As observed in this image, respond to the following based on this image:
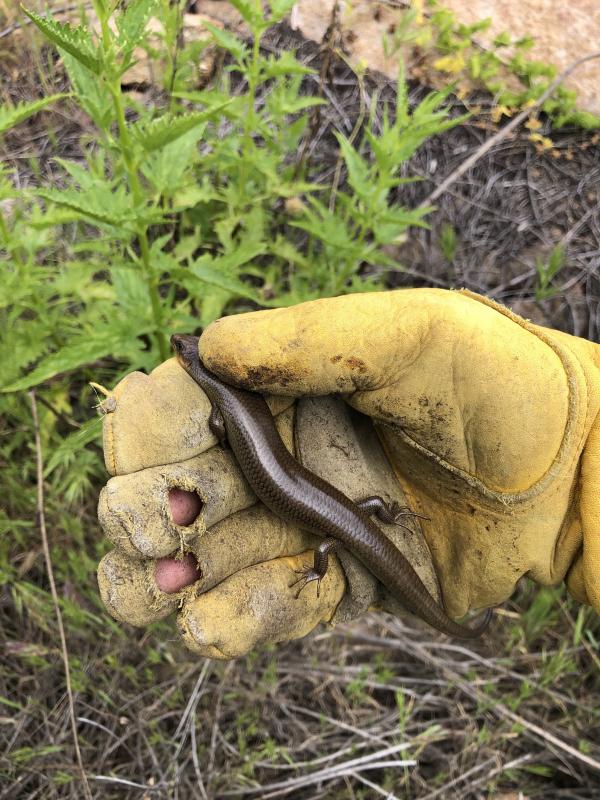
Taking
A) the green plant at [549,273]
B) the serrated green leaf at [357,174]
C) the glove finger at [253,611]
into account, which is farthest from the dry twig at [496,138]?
the glove finger at [253,611]

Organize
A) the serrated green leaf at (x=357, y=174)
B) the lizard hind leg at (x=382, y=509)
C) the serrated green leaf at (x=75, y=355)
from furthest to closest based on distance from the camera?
the serrated green leaf at (x=357, y=174)
the lizard hind leg at (x=382, y=509)
the serrated green leaf at (x=75, y=355)

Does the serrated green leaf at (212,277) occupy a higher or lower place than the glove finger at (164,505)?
higher

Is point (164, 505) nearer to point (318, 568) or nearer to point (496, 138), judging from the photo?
point (318, 568)

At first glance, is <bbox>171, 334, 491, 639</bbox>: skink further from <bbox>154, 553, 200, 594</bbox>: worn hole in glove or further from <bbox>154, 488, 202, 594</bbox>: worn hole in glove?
<bbox>154, 553, 200, 594</bbox>: worn hole in glove

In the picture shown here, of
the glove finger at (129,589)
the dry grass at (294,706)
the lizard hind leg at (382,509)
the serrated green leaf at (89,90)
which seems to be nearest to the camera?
the glove finger at (129,589)

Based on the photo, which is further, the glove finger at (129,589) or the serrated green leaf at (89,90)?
the serrated green leaf at (89,90)

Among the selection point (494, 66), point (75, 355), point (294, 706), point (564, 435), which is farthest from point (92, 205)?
point (494, 66)

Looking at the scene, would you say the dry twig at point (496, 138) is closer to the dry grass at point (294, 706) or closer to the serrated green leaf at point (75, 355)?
the serrated green leaf at point (75, 355)
